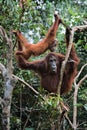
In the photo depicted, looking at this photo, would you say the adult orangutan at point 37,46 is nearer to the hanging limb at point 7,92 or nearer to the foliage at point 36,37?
the foliage at point 36,37

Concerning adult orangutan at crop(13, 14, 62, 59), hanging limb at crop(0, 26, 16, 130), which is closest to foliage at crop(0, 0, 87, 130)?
adult orangutan at crop(13, 14, 62, 59)

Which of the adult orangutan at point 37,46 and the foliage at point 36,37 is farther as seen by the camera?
the adult orangutan at point 37,46

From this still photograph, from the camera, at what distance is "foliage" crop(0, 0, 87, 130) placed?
257 cm

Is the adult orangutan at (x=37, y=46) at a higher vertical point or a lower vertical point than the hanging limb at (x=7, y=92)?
higher

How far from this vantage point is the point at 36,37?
5090mm

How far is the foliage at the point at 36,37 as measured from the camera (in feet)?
8.44

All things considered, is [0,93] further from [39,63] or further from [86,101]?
[86,101]

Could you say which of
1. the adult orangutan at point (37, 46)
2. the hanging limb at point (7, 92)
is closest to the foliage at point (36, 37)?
the adult orangutan at point (37, 46)

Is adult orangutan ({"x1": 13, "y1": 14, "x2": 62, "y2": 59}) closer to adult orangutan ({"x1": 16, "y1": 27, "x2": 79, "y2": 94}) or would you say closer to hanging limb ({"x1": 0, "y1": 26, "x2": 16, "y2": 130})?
adult orangutan ({"x1": 16, "y1": 27, "x2": 79, "y2": 94})

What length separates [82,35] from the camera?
12.0ft

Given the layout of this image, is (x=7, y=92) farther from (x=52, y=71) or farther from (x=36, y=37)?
(x=36, y=37)

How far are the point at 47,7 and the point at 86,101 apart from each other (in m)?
1.35

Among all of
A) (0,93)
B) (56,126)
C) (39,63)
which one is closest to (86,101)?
(39,63)

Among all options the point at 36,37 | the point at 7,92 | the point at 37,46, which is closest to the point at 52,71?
the point at 37,46
